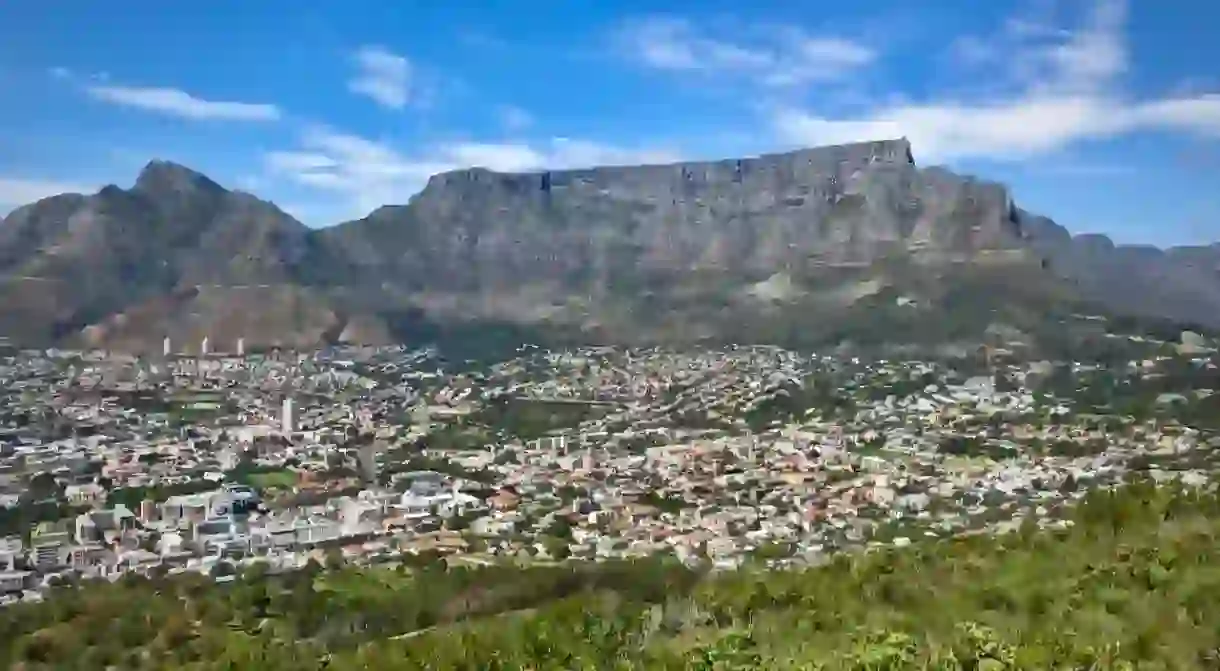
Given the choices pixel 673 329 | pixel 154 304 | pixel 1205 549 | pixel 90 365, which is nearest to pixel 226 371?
pixel 90 365

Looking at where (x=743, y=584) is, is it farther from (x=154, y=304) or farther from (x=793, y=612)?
(x=154, y=304)

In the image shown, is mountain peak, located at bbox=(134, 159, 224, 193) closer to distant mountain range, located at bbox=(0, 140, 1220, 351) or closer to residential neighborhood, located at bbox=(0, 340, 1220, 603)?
distant mountain range, located at bbox=(0, 140, 1220, 351)

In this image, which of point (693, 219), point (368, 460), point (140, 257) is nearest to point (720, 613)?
point (368, 460)

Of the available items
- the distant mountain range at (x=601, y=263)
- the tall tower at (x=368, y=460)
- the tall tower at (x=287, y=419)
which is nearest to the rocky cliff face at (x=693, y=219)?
the distant mountain range at (x=601, y=263)

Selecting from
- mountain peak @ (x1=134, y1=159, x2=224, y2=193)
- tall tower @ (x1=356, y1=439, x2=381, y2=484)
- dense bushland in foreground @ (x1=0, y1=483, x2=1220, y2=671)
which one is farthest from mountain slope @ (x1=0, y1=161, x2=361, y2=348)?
dense bushland in foreground @ (x1=0, y1=483, x2=1220, y2=671)

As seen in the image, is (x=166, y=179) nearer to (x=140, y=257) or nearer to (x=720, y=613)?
(x=140, y=257)

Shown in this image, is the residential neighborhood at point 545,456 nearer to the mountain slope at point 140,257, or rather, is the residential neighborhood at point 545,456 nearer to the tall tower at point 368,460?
the tall tower at point 368,460

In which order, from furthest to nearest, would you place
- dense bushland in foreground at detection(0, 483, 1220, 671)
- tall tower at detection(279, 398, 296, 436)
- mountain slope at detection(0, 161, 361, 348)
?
1. mountain slope at detection(0, 161, 361, 348)
2. tall tower at detection(279, 398, 296, 436)
3. dense bushland in foreground at detection(0, 483, 1220, 671)
